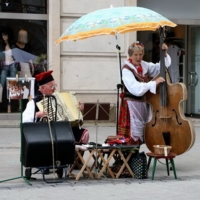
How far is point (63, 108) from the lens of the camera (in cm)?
830

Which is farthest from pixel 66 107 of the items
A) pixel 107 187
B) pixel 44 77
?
pixel 107 187

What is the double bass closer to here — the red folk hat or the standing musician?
the standing musician

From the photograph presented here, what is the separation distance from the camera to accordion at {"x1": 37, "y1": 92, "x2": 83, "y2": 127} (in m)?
8.12

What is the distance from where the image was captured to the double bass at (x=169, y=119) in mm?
8422

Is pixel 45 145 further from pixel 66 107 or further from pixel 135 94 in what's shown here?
pixel 135 94

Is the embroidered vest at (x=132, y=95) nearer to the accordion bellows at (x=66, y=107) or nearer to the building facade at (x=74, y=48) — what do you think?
the accordion bellows at (x=66, y=107)

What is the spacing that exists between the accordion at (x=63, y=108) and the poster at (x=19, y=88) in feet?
15.1

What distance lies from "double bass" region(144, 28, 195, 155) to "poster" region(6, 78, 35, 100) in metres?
4.96

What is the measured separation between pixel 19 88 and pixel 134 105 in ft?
18.1

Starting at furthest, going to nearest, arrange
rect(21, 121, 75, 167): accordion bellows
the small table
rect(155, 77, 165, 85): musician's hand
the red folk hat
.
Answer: rect(155, 77, 165, 85): musician's hand < the red folk hat < the small table < rect(21, 121, 75, 167): accordion bellows

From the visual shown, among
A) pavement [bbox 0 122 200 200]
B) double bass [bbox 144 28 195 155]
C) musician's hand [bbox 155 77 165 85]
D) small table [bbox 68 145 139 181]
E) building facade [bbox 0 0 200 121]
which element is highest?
building facade [bbox 0 0 200 121]

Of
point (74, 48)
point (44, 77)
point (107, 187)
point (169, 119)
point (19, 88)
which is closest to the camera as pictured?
point (107, 187)

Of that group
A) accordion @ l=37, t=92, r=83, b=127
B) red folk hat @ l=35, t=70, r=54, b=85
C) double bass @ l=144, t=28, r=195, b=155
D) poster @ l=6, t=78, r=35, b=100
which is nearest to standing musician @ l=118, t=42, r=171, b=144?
double bass @ l=144, t=28, r=195, b=155

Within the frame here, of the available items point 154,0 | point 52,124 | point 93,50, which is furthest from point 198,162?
point 154,0
